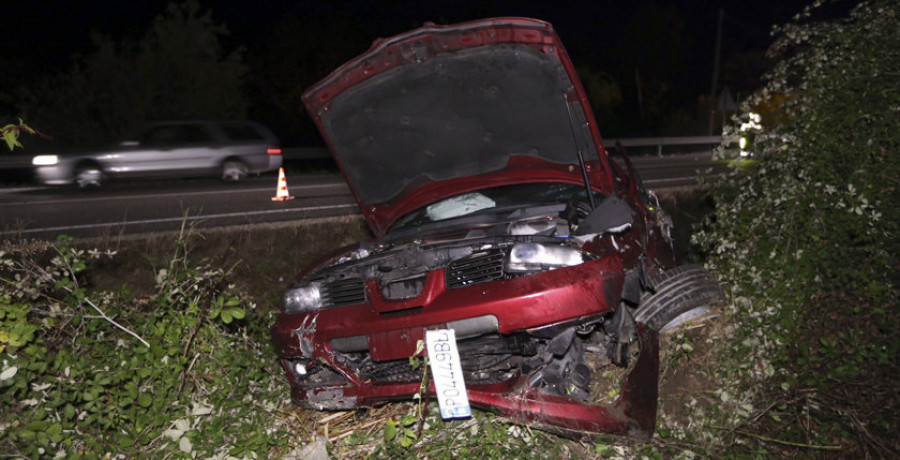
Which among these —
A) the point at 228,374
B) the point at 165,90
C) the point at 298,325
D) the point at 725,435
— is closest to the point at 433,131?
the point at 298,325

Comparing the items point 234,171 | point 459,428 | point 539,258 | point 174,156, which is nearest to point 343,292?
point 459,428

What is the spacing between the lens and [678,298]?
166 inches

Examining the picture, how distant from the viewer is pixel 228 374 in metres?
4.78

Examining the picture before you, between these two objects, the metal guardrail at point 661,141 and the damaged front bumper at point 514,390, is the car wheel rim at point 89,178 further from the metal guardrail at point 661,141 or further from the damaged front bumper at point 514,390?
the metal guardrail at point 661,141

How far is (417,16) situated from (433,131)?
31.7 metres

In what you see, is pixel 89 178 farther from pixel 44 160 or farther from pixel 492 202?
pixel 492 202

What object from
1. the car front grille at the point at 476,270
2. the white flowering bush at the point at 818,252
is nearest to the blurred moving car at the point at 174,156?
the white flowering bush at the point at 818,252

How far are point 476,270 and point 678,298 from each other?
4.02 ft

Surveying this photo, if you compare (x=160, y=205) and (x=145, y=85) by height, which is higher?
(x=145, y=85)

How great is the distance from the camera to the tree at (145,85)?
20062mm

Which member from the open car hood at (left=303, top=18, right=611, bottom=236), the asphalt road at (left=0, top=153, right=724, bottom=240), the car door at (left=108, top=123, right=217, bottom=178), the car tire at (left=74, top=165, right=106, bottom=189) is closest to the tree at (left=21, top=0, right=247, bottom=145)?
the car door at (left=108, top=123, right=217, bottom=178)

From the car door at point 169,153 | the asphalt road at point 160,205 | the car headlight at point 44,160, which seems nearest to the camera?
the asphalt road at point 160,205

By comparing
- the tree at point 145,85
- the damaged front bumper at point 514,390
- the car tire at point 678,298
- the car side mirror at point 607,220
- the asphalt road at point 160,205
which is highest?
the tree at point 145,85

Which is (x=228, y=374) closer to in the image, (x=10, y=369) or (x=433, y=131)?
(x=10, y=369)
